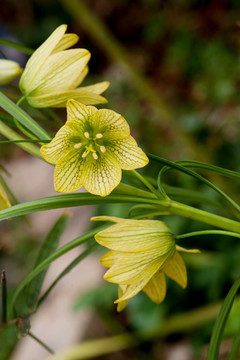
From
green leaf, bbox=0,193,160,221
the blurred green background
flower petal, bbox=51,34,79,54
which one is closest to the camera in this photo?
green leaf, bbox=0,193,160,221

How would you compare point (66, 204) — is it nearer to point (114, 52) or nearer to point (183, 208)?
point (183, 208)

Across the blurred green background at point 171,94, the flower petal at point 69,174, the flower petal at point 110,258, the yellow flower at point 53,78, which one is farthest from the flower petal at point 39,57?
the blurred green background at point 171,94

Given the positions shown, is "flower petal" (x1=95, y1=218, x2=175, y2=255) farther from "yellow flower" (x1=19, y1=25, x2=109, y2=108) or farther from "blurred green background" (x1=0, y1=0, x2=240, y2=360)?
"blurred green background" (x1=0, y1=0, x2=240, y2=360)

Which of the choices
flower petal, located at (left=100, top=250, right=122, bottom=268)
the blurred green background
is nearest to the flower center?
flower petal, located at (left=100, top=250, right=122, bottom=268)

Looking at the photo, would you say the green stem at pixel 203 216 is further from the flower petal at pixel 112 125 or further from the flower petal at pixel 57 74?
the flower petal at pixel 57 74

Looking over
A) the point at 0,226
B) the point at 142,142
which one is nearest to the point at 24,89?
the point at 142,142

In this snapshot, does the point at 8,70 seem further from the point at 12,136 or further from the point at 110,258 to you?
the point at 110,258

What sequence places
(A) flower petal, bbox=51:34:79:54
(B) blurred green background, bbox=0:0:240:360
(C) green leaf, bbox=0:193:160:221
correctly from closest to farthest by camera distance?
(C) green leaf, bbox=0:193:160:221, (A) flower petal, bbox=51:34:79:54, (B) blurred green background, bbox=0:0:240:360
